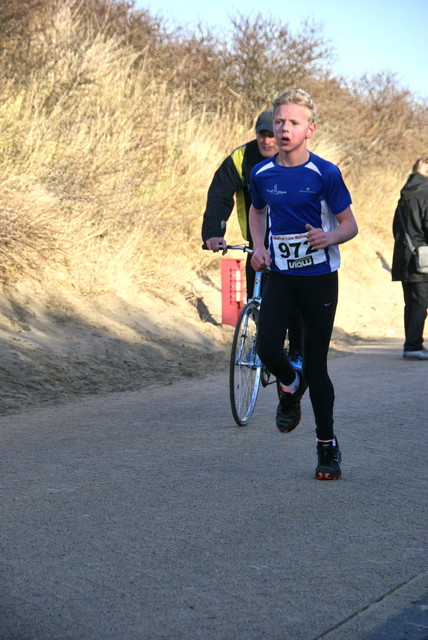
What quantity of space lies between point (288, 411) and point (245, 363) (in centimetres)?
106

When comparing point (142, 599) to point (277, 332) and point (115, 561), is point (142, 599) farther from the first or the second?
point (277, 332)

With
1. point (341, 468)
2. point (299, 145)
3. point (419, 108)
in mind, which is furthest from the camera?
point (419, 108)

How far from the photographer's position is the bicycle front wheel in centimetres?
748

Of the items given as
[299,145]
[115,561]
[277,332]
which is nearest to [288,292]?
[277,332]

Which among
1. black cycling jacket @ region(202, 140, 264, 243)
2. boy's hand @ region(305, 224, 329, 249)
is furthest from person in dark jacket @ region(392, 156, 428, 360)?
boy's hand @ region(305, 224, 329, 249)

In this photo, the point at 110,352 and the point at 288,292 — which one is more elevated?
the point at 288,292

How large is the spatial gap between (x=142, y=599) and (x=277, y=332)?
2346 millimetres

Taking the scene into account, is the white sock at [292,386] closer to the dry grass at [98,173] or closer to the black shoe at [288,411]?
the black shoe at [288,411]

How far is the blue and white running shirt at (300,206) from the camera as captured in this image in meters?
5.70

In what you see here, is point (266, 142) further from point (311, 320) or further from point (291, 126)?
point (311, 320)

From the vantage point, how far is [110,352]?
10531mm

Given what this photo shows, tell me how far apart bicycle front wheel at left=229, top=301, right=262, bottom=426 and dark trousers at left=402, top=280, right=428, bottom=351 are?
4104 millimetres

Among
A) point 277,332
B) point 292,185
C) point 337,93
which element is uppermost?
point 337,93

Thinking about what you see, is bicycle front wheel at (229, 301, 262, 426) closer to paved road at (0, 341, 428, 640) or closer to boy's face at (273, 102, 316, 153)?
paved road at (0, 341, 428, 640)
